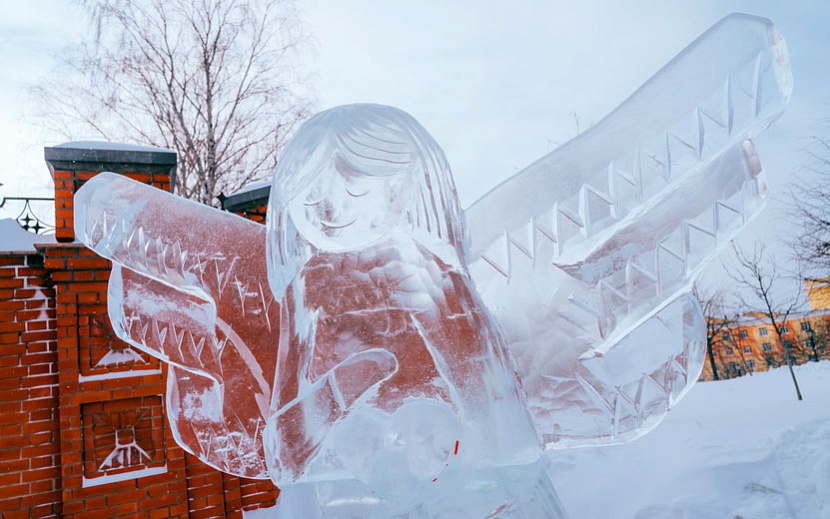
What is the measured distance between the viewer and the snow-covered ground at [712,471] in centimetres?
318

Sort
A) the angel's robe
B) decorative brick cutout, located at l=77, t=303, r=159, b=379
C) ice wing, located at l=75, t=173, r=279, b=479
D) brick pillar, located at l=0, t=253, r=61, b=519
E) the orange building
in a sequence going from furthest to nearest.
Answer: the orange building < decorative brick cutout, located at l=77, t=303, r=159, b=379 < brick pillar, located at l=0, t=253, r=61, b=519 < ice wing, located at l=75, t=173, r=279, b=479 < the angel's robe

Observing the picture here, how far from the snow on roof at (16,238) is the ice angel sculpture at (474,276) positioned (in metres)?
3.12

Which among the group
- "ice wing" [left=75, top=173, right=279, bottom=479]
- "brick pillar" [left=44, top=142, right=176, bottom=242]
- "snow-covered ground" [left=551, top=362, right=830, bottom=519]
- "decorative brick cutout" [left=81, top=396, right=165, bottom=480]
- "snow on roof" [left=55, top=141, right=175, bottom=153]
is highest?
"snow on roof" [left=55, top=141, right=175, bottom=153]

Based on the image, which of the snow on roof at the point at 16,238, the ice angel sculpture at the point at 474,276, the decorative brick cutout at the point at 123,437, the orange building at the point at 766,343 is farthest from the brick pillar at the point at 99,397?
the orange building at the point at 766,343

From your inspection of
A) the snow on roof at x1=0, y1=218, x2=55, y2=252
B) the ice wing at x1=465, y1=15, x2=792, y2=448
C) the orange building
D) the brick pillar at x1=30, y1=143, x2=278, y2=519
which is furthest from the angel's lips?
the orange building

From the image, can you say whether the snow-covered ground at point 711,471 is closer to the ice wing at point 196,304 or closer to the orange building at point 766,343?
the ice wing at point 196,304

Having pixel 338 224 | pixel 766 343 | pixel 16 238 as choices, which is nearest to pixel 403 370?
pixel 338 224

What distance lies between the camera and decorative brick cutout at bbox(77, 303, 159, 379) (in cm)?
346

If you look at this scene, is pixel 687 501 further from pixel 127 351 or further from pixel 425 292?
pixel 127 351

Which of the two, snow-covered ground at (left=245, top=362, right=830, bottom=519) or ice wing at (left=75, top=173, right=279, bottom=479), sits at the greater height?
ice wing at (left=75, top=173, right=279, bottom=479)

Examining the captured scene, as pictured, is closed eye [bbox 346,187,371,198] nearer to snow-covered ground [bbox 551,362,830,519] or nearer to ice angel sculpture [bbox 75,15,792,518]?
ice angel sculpture [bbox 75,15,792,518]

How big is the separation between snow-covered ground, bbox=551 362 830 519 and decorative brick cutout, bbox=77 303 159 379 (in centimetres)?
284

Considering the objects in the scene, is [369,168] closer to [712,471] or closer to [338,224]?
[338,224]

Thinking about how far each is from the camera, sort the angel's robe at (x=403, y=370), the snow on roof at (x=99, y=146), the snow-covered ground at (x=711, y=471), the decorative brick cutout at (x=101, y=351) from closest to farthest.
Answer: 1. the angel's robe at (x=403, y=370)
2. the snow-covered ground at (x=711, y=471)
3. the decorative brick cutout at (x=101, y=351)
4. the snow on roof at (x=99, y=146)
